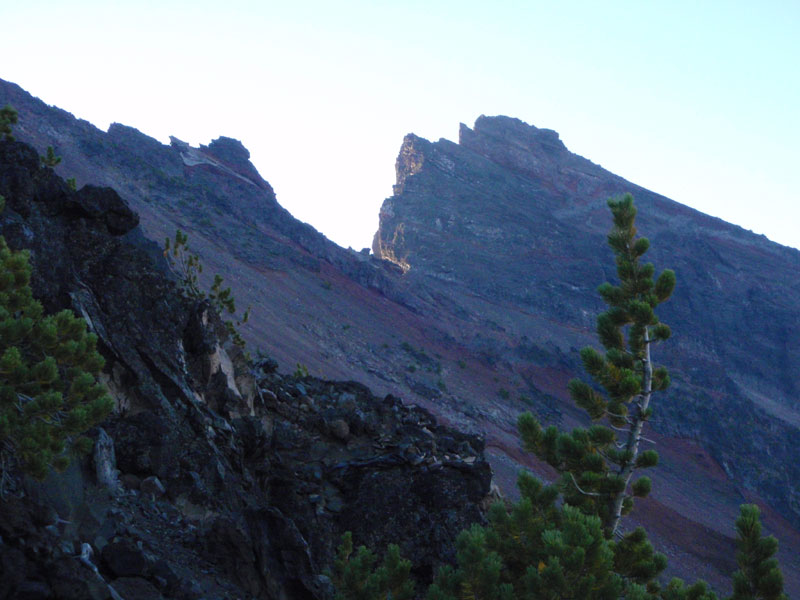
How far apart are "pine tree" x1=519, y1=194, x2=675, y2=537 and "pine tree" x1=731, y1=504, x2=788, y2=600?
1.90 m

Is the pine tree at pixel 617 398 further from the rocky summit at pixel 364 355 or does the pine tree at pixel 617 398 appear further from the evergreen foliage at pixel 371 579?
the evergreen foliage at pixel 371 579

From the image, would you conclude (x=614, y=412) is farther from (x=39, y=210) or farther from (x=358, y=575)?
(x=39, y=210)

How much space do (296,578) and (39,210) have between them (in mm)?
7377

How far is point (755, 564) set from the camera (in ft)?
28.9

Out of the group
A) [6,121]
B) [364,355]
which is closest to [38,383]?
[6,121]

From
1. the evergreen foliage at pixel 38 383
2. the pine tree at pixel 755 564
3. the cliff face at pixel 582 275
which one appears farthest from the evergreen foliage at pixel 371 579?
the cliff face at pixel 582 275

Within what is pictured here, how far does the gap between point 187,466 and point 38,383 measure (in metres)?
3.44

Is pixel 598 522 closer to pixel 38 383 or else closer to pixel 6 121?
pixel 38 383

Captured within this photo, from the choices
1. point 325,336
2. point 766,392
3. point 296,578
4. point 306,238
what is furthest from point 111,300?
point 766,392

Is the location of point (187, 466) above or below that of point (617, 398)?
below

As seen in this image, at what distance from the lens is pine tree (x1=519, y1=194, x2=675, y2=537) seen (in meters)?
10.6

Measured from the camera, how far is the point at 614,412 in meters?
11.1

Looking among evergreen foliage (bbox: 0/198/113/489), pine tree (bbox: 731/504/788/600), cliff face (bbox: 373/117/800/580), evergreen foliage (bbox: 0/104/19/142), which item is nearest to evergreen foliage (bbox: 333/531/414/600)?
evergreen foliage (bbox: 0/198/113/489)

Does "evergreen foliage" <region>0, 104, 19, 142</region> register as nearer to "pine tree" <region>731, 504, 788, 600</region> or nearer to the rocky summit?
the rocky summit
